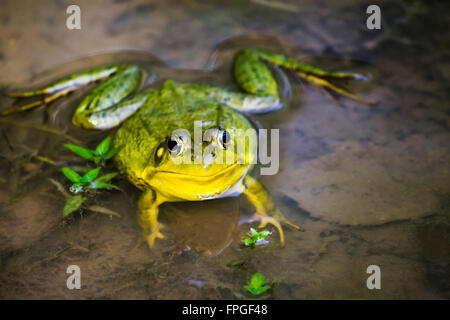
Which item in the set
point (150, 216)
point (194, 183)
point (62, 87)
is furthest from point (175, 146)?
point (62, 87)

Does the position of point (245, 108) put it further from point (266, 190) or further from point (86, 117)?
point (86, 117)

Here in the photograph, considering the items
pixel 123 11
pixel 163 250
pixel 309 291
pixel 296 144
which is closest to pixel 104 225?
pixel 163 250

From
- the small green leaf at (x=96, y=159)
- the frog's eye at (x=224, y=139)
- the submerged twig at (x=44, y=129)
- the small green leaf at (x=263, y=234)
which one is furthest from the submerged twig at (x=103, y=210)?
the small green leaf at (x=263, y=234)

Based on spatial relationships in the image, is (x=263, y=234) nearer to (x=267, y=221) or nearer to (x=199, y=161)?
(x=267, y=221)

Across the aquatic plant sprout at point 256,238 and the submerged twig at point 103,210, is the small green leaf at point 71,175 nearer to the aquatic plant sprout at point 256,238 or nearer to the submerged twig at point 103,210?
the submerged twig at point 103,210

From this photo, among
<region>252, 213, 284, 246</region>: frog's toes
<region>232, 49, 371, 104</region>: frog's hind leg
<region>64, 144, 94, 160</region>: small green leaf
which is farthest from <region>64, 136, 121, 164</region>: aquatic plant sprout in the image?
<region>232, 49, 371, 104</region>: frog's hind leg

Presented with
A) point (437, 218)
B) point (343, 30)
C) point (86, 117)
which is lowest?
point (437, 218)

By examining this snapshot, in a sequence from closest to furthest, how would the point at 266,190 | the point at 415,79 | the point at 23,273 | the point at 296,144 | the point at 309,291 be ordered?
1. the point at 309,291
2. the point at 23,273
3. the point at 266,190
4. the point at 296,144
5. the point at 415,79
